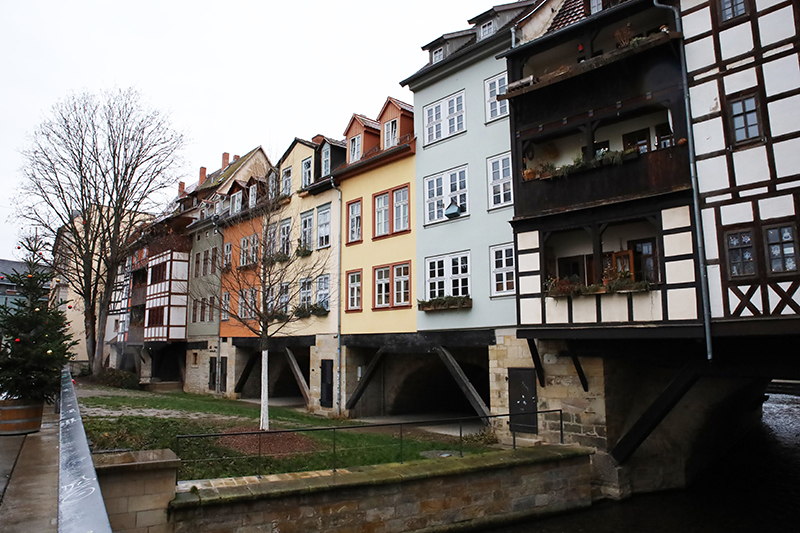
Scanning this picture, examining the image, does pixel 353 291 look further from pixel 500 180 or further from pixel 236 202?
pixel 236 202

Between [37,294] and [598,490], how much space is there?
45.3ft

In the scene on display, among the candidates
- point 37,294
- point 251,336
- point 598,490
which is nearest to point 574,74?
point 598,490

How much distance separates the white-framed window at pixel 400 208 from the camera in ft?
63.8

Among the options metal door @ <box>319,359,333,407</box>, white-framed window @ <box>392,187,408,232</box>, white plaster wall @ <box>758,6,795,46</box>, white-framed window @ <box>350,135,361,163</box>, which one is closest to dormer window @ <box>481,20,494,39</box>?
white-framed window @ <box>392,187,408,232</box>

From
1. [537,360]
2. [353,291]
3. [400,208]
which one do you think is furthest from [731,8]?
[353,291]

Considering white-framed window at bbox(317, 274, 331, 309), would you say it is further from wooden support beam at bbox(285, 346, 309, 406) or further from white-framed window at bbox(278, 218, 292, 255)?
wooden support beam at bbox(285, 346, 309, 406)

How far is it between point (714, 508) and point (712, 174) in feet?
24.4

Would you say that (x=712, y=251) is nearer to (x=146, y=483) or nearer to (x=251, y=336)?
(x=146, y=483)

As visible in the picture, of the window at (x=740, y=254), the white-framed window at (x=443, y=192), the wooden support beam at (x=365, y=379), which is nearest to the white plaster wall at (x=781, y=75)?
the window at (x=740, y=254)

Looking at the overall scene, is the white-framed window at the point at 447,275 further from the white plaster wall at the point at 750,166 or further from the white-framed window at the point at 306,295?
the white plaster wall at the point at 750,166

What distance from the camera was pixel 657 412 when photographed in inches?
505

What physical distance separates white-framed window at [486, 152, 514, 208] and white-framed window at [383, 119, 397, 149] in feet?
16.1

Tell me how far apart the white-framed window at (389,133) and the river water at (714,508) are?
513 inches

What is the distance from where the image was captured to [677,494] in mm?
14242
